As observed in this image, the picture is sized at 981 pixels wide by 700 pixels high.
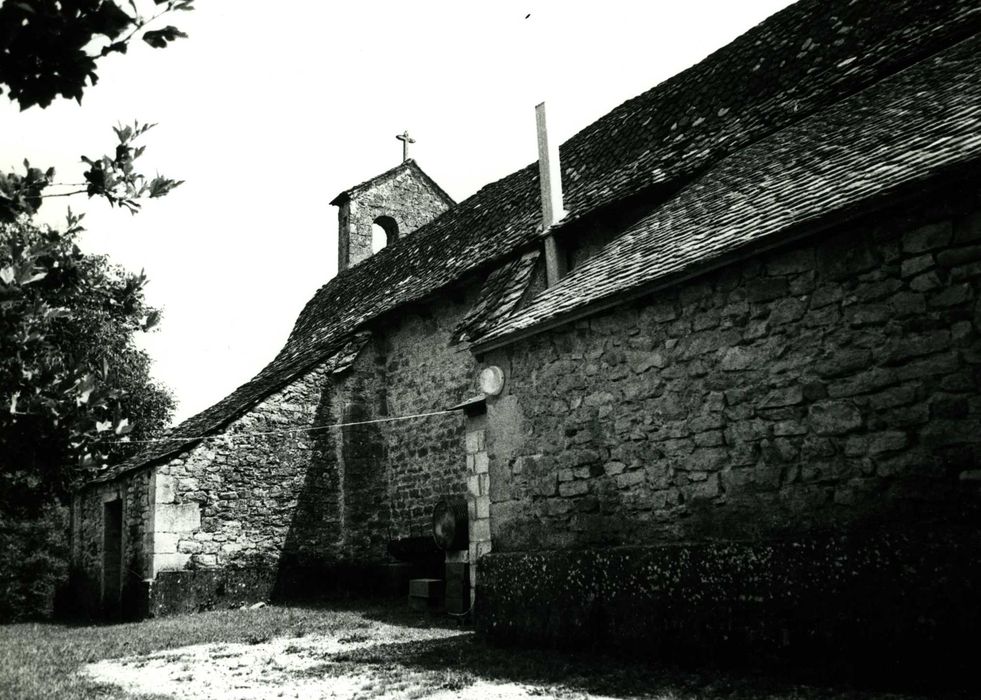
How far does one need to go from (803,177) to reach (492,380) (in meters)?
3.57

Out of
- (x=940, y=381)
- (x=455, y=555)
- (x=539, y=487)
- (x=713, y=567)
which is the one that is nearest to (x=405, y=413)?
(x=455, y=555)

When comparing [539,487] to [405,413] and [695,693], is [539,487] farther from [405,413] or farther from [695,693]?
[405,413]

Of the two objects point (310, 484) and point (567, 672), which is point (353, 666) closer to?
point (567, 672)

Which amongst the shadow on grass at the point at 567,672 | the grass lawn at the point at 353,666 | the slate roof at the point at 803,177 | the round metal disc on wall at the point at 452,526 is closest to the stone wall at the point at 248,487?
the grass lawn at the point at 353,666

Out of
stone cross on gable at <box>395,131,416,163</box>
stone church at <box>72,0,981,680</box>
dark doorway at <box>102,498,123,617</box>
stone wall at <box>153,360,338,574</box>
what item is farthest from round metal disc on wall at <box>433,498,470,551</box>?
stone cross on gable at <box>395,131,416,163</box>

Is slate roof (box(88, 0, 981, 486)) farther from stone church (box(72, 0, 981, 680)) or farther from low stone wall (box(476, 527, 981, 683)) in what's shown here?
low stone wall (box(476, 527, 981, 683))

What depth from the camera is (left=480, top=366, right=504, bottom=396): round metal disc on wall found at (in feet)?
26.9

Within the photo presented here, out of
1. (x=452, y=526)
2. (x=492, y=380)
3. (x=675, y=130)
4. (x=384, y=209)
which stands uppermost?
(x=384, y=209)

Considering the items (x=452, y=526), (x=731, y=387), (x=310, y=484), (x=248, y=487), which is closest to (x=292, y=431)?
(x=310, y=484)

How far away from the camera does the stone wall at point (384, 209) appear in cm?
2200

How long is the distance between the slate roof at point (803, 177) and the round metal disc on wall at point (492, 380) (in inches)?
11.8

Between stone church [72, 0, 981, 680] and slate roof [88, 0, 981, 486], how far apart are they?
6 centimetres

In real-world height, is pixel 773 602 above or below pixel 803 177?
below

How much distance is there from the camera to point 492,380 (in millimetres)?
8266
